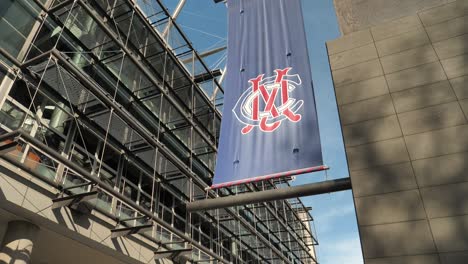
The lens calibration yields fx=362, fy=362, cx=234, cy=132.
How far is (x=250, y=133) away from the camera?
22.8 feet

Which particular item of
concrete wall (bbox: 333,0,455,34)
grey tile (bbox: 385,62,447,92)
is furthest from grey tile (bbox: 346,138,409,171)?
concrete wall (bbox: 333,0,455,34)

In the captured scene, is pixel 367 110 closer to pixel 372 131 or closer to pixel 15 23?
pixel 372 131

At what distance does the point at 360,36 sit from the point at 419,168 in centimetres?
339

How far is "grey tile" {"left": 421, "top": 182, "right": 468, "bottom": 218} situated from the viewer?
5.24 meters

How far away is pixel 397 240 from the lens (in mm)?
5344

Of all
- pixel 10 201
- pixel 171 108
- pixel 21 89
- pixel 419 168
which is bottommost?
pixel 419 168

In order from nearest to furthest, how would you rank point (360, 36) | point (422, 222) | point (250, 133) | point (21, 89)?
point (422, 222)
point (250, 133)
point (360, 36)
point (21, 89)

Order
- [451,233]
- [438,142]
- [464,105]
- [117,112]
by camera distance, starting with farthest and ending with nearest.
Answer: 1. [117,112]
2. [464,105]
3. [438,142]
4. [451,233]

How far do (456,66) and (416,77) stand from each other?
2.15 ft

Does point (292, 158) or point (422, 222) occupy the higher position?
point (292, 158)

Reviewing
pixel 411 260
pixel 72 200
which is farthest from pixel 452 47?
pixel 72 200

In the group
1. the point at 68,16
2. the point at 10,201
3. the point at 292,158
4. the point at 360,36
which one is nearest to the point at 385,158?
the point at 292,158

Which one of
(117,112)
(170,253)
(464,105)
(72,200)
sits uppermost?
(117,112)

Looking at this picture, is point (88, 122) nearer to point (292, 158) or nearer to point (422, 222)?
point (292, 158)
